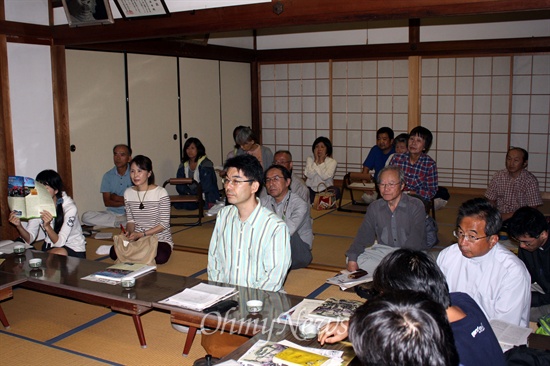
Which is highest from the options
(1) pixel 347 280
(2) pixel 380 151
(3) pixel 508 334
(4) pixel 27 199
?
(2) pixel 380 151

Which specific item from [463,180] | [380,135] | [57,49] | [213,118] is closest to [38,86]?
[57,49]

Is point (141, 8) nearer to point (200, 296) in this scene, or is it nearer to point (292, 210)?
point (292, 210)

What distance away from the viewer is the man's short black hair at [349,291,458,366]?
126 centimetres

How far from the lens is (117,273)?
342cm

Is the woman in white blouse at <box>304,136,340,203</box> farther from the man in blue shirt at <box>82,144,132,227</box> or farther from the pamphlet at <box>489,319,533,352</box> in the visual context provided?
the pamphlet at <box>489,319,533,352</box>

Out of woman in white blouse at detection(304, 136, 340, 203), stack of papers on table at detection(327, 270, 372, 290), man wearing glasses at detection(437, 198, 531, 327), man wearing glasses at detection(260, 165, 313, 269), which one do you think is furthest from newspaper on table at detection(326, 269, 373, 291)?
woman in white blouse at detection(304, 136, 340, 203)

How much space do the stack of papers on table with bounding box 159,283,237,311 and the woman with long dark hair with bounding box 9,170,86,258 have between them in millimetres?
1705

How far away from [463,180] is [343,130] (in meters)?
2.03

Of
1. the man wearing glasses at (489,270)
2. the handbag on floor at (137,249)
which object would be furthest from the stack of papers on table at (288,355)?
the handbag on floor at (137,249)

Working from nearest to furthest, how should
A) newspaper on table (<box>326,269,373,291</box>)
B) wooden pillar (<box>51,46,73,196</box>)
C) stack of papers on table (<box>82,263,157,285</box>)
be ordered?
1. stack of papers on table (<box>82,263,157,285</box>)
2. newspaper on table (<box>326,269,373,291</box>)
3. wooden pillar (<box>51,46,73,196</box>)

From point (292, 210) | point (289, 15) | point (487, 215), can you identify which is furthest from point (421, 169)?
point (487, 215)

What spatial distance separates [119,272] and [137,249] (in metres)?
1.21

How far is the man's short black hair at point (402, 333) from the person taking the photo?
49.6 inches

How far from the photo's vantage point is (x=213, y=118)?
904cm
